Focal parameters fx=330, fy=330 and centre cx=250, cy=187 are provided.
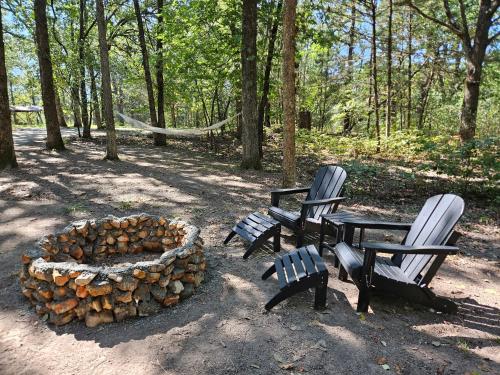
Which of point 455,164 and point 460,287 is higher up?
point 455,164

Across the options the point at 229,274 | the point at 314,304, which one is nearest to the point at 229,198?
the point at 229,274

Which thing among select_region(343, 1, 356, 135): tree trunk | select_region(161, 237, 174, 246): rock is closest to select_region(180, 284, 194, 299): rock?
select_region(161, 237, 174, 246): rock

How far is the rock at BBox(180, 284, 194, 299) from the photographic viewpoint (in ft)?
8.76

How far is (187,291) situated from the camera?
2.71 metres

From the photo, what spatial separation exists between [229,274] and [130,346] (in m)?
1.10

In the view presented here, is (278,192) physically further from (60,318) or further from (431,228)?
(60,318)

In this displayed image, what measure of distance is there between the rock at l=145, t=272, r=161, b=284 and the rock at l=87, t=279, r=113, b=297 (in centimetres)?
27

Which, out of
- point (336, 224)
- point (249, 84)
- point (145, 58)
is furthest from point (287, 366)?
point (145, 58)

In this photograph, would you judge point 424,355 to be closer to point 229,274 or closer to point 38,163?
point 229,274

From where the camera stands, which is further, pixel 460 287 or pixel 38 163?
pixel 38 163

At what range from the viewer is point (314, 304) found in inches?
98.2

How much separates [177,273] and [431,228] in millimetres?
2041

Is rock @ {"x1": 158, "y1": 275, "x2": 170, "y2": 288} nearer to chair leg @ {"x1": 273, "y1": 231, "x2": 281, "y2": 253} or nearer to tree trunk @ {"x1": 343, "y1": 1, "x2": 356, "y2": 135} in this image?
chair leg @ {"x1": 273, "y1": 231, "x2": 281, "y2": 253}

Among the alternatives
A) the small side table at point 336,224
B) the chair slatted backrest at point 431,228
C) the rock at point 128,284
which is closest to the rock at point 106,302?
the rock at point 128,284
